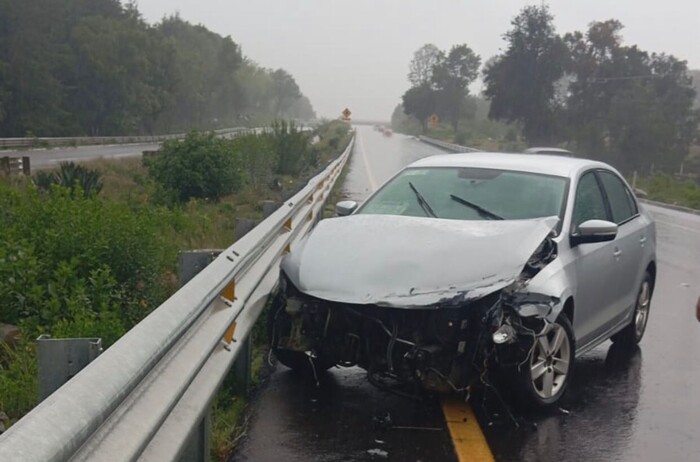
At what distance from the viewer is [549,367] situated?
534 centimetres

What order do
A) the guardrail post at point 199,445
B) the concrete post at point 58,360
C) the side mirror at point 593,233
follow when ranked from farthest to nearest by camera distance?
the side mirror at point 593,233, the guardrail post at point 199,445, the concrete post at point 58,360

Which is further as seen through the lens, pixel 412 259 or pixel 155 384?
pixel 412 259

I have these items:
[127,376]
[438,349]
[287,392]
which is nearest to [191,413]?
[127,376]

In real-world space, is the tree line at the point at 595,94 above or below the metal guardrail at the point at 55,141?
above

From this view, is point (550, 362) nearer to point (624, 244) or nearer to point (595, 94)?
point (624, 244)

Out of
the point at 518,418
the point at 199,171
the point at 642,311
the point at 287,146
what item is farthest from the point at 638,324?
the point at 287,146

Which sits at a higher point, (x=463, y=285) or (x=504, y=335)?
(x=463, y=285)

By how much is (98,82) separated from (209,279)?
72.6 metres

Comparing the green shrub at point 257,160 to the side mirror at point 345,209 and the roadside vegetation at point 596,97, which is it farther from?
the roadside vegetation at point 596,97

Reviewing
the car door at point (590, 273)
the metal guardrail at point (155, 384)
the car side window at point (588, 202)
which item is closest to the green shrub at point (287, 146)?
the car side window at point (588, 202)

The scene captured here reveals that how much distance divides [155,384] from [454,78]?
133 meters

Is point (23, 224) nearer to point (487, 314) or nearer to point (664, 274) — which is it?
point (487, 314)

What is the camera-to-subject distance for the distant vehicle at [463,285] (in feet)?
15.9

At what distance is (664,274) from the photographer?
39.2 feet
